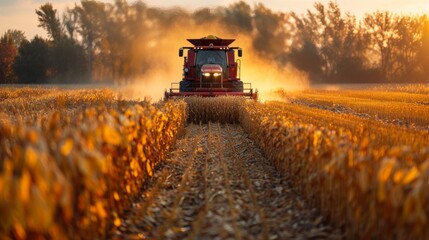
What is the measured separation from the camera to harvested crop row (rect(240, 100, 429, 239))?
14.3 ft

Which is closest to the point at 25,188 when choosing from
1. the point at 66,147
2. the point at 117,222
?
the point at 66,147

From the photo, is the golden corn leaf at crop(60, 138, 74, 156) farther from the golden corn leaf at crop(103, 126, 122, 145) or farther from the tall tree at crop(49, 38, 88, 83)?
the tall tree at crop(49, 38, 88, 83)

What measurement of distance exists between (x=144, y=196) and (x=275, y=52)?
56640 millimetres

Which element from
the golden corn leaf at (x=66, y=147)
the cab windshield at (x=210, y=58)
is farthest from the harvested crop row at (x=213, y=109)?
the golden corn leaf at (x=66, y=147)

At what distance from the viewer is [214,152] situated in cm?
1241

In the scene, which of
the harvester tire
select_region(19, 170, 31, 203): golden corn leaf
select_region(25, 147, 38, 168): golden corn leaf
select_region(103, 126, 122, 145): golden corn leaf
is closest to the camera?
select_region(19, 170, 31, 203): golden corn leaf

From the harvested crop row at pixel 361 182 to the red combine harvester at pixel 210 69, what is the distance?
14.2 m

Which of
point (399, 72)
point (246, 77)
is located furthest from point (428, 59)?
point (246, 77)

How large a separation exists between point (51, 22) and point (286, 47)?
3186 cm

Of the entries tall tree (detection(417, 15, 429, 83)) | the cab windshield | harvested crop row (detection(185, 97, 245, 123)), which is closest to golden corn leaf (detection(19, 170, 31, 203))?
harvested crop row (detection(185, 97, 245, 123))

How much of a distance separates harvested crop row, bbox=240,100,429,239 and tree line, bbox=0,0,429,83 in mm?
54917

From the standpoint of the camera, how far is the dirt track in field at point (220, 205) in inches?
241

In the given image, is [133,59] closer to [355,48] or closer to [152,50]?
[152,50]

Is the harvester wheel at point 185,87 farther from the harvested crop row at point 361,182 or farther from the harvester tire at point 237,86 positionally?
the harvested crop row at point 361,182
